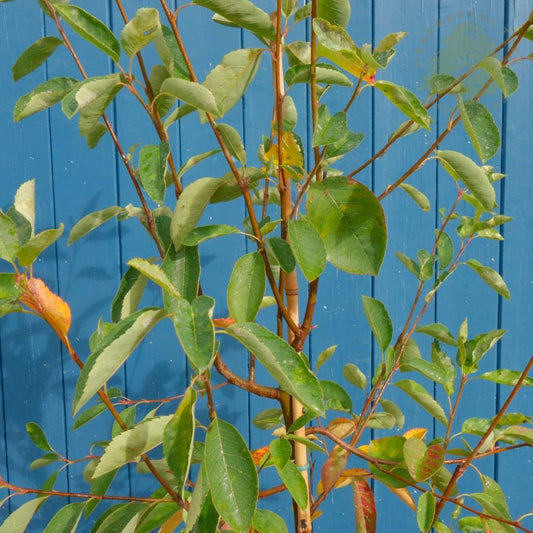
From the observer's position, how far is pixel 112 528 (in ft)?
2.65

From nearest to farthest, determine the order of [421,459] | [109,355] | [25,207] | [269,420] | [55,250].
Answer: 1. [109,355]
2. [25,207]
3. [421,459]
4. [269,420]
5. [55,250]

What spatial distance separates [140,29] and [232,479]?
42 centimetres

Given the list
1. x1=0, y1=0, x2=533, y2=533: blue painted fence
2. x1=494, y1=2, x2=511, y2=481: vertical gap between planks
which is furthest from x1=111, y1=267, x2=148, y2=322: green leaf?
x1=494, y1=2, x2=511, y2=481: vertical gap between planks

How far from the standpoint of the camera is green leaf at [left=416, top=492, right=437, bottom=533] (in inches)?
30.3

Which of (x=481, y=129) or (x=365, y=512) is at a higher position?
(x=481, y=129)

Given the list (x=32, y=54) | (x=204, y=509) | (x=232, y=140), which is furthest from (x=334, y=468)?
(x=32, y=54)

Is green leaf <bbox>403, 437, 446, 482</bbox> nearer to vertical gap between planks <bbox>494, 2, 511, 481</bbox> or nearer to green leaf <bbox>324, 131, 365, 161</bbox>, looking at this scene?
green leaf <bbox>324, 131, 365, 161</bbox>

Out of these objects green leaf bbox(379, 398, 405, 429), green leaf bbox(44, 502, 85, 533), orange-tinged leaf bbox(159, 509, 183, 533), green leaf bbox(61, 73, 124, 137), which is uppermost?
green leaf bbox(61, 73, 124, 137)

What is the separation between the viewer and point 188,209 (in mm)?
660

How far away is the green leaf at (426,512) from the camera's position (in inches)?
30.3

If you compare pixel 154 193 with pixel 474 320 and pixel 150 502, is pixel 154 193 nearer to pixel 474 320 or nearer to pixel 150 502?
pixel 150 502

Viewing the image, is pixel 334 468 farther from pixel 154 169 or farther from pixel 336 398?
pixel 154 169

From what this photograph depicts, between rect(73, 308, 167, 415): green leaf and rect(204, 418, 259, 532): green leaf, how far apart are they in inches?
5.4

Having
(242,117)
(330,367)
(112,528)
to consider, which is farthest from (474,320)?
(112,528)
